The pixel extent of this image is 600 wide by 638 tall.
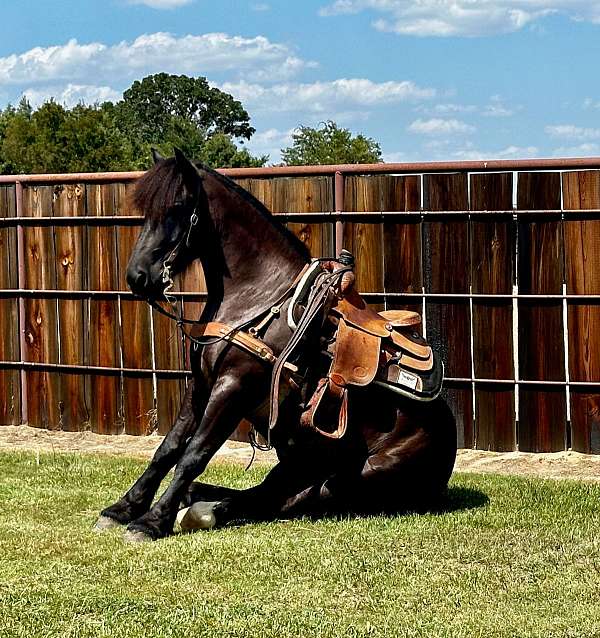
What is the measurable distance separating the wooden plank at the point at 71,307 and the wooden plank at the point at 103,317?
0.09 m

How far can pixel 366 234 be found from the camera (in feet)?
30.2

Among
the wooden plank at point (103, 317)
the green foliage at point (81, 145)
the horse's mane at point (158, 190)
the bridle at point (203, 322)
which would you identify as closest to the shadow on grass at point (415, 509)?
the bridle at point (203, 322)

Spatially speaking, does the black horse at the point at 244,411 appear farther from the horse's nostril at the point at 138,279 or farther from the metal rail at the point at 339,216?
the metal rail at the point at 339,216

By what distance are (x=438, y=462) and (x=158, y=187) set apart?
2.19m

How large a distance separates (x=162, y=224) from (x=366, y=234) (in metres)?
3.35

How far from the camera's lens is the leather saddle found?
621cm

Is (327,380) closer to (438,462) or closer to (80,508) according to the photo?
(438,462)

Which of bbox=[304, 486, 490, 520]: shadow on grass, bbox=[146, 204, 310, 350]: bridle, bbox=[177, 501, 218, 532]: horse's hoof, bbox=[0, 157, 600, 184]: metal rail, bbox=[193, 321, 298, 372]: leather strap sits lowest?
bbox=[304, 486, 490, 520]: shadow on grass

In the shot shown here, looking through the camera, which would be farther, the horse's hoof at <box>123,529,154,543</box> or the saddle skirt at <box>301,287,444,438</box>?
the saddle skirt at <box>301,287,444,438</box>

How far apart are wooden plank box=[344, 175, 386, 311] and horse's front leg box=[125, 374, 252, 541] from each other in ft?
10.5

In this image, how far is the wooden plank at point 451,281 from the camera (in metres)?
8.92

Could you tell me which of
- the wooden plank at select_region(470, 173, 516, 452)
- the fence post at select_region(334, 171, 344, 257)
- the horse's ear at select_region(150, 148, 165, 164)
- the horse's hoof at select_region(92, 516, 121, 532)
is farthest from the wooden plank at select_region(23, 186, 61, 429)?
the horse's hoof at select_region(92, 516, 121, 532)

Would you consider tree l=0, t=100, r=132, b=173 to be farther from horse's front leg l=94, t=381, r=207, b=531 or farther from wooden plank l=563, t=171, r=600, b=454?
horse's front leg l=94, t=381, r=207, b=531

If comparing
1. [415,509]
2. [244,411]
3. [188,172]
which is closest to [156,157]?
[188,172]
